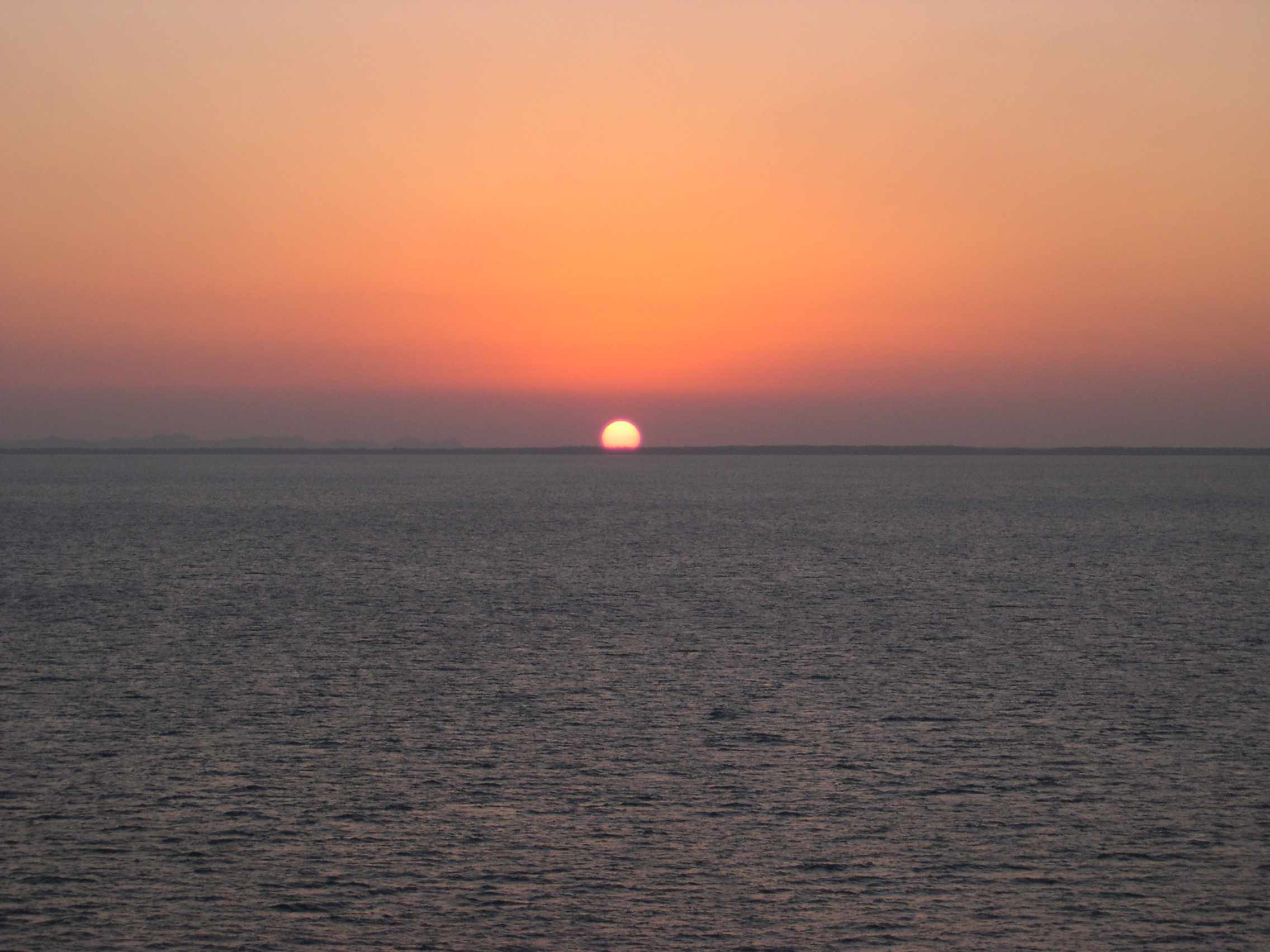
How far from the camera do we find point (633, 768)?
912 inches

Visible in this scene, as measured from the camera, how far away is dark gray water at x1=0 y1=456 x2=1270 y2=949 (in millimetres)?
16000

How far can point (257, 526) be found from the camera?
108 m

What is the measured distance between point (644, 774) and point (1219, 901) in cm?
1028

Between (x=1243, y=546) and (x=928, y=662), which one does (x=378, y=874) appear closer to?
(x=928, y=662)

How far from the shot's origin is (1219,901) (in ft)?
53.6

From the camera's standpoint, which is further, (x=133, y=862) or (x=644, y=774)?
(x=644, y=774)

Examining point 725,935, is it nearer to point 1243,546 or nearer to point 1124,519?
point 1243,546

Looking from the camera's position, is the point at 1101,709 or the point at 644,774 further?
the point at 1101,709

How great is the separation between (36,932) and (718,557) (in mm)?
63213

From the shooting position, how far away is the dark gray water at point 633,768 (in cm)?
1600

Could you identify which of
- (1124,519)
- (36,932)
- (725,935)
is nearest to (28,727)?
(36,932)

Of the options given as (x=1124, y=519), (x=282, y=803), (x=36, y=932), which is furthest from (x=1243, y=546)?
(x=36, y=932)

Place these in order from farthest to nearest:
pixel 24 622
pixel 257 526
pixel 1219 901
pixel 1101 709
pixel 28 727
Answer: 1. pixel 257 526
2. pixel 24 622
3. pixel 1101 709
4. pixel 28 727
5. pixel 1219 901

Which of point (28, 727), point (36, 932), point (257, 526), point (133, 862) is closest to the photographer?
point (36, 932)
